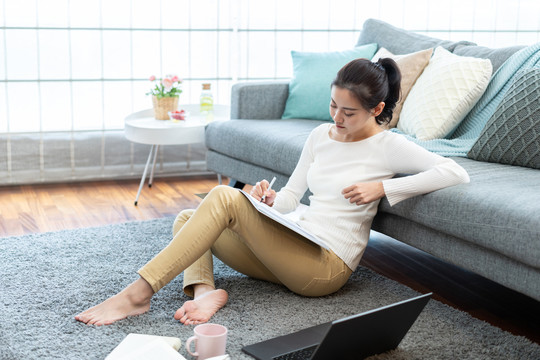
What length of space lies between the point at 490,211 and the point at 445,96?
103 centimetres

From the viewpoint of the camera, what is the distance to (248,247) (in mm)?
2234

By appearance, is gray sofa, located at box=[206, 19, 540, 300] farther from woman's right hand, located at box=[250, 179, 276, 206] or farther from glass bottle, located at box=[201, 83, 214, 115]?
glass bottle, located at box=[201, 83, 214, 115]

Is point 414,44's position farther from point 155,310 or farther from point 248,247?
point 155,310

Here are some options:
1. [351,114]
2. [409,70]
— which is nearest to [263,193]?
[351,114]

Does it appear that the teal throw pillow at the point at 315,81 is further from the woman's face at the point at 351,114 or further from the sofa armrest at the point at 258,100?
the woman's face at the point at 351,114

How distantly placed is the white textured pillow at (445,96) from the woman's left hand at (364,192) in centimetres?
80

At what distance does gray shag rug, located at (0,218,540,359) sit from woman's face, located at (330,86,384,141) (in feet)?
1.85

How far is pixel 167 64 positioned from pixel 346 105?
2.35 m

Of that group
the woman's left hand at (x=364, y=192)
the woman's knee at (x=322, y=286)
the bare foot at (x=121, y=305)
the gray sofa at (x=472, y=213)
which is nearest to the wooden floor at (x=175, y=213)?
the gray sofa at (x=472, y=213)

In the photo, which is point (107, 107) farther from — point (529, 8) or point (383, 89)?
point (529, 8)

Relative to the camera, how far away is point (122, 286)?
233cm

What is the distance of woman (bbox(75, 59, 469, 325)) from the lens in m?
2.02

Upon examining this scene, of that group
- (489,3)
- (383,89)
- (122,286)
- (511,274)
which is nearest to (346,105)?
(383,89)

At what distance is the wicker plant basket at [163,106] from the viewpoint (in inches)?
147
